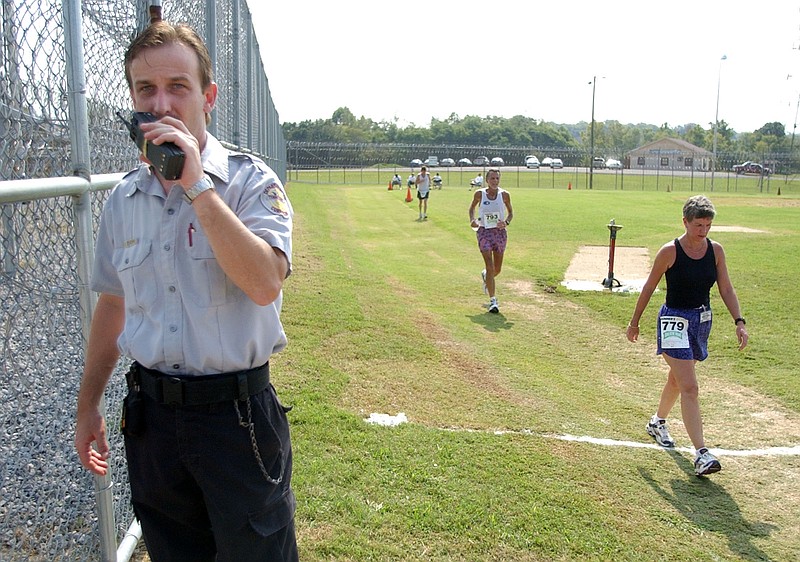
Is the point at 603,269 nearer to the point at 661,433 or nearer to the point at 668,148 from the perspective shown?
the point at 661,433

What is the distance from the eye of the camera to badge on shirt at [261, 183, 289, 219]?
85.5 inches

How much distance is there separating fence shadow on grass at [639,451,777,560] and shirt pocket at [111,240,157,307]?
10.9ft

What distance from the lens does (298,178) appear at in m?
61.6

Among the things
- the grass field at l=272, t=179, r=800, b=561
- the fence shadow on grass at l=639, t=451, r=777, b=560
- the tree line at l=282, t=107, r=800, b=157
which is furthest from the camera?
the tree line at l=282, t=107, r=800, b=157

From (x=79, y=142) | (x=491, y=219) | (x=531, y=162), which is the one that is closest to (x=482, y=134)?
(x=531, y=162)

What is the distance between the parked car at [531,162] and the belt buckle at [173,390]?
90.7 m

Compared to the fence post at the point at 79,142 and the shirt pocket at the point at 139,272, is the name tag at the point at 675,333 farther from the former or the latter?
the shirt pocket at the point at 139,272

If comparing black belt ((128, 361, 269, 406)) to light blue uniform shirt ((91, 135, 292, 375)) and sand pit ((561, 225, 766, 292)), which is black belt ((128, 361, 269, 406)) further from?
sand pit ((561, 225, 766, 292))

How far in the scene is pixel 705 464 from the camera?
489 centimetres

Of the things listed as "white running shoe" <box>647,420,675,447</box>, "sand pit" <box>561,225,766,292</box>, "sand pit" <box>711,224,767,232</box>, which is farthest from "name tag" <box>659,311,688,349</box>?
"sand pit" <box>711,224,767,232</box>

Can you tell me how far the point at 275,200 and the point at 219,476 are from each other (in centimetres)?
82

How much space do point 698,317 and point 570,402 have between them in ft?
4.88

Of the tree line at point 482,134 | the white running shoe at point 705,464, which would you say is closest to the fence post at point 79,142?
the white running shoe at point 705,464

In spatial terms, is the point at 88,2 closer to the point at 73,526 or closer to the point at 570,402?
the point at 73,526
